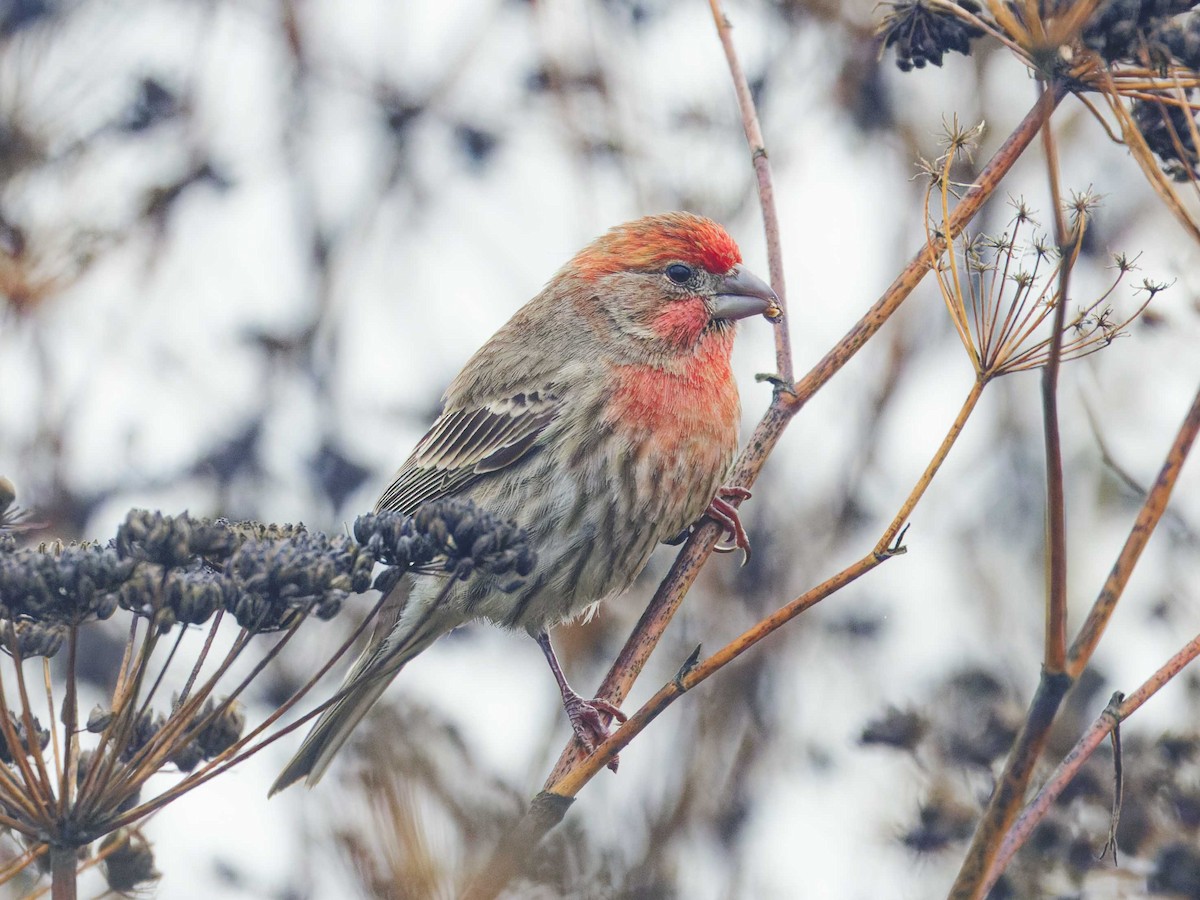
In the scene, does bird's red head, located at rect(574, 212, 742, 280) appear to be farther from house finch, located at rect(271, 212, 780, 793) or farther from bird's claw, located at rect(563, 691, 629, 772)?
bird's claw, located at rect(563, 691, 629, 772)

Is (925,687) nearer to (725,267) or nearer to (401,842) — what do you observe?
(725,267)

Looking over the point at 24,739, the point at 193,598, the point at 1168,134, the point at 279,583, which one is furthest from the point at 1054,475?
the point at 24,739

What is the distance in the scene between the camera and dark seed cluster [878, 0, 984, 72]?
12.6 feet

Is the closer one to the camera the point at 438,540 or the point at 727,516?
the point at 438,540

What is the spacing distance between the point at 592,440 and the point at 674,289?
870 mm

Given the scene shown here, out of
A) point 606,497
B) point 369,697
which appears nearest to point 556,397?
point 606,497

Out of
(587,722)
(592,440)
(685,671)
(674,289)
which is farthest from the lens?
(674,289)

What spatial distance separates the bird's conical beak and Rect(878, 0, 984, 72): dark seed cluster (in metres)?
2.23

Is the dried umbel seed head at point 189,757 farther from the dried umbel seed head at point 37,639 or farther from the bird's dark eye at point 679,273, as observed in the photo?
the bird's dark eye at point 679,273

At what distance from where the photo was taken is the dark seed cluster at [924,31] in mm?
3830

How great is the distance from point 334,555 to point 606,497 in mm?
2469

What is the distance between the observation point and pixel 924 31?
151 inches

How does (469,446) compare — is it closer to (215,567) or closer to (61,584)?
(215,567)

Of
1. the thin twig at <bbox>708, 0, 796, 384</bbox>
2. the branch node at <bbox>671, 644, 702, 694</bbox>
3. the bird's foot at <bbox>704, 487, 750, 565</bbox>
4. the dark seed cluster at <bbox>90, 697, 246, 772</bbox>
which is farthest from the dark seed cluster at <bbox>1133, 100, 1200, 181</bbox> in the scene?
the dark seed cluster at <bbox>90, 697, 246, 772</bbox>
